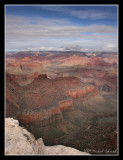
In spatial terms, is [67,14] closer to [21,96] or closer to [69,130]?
[21,96]

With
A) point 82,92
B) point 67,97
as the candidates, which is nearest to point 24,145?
point 67,97

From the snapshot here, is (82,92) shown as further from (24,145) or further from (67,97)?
(24,145)

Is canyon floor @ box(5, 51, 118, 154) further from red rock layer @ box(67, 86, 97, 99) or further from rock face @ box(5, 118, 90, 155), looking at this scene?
rock face @ box(5, 118, 90, 155)

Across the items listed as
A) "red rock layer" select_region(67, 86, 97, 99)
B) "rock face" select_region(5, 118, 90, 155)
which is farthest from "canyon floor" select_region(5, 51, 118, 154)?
"rock face" select_region(5, 118, 90, 155)

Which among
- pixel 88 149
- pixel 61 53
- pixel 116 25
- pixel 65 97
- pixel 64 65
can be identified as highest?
pixel 116 25

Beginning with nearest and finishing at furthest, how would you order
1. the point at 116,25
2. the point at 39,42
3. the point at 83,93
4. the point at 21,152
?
the point at 21,152, the point at 116,25, the point at 39,42, the point at 83,93

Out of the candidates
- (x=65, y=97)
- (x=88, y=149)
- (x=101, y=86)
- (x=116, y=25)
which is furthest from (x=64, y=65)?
(x=88, y=149)
